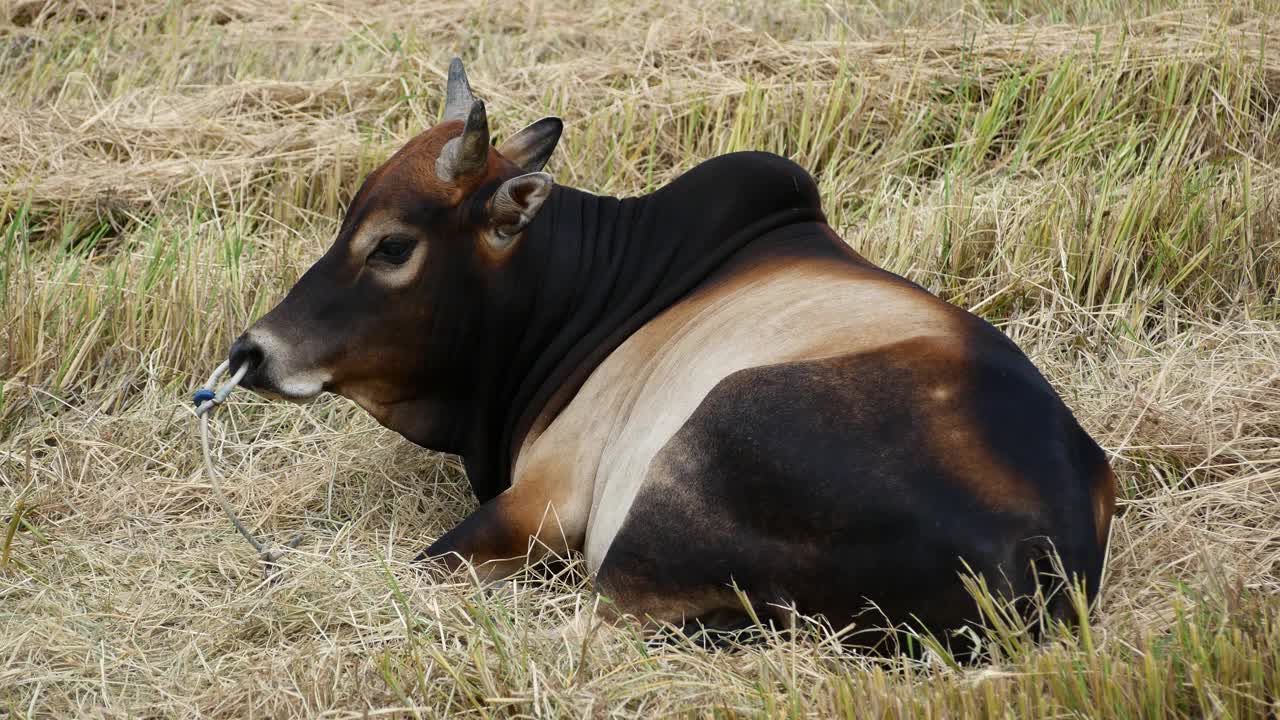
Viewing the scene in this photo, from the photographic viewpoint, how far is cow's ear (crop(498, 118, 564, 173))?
405 centimetres

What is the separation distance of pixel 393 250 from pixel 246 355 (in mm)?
465

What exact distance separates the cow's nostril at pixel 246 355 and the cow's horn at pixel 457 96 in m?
0.92

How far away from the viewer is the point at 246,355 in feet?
11.8

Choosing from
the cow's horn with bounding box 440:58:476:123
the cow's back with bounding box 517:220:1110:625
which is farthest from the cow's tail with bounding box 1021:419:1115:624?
the cow's horn with bounding box 440:58:476:123

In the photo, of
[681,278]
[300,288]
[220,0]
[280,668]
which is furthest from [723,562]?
[220,0]

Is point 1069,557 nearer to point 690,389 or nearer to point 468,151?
point 690,389

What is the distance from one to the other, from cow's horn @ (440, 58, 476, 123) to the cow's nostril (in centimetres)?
92

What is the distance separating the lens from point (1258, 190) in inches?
196

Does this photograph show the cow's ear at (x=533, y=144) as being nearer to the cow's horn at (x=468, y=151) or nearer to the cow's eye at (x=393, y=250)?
the cow's horn at (x=468, y=151)

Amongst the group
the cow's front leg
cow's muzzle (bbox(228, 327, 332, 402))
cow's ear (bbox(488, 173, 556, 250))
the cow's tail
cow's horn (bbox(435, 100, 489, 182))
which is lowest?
the cow's front leg

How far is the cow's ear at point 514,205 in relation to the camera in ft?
11.9

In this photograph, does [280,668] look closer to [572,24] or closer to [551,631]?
[551,631]

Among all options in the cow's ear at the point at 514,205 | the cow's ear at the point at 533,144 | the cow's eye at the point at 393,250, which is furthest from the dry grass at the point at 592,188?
the cow's ear at the point at 533,144

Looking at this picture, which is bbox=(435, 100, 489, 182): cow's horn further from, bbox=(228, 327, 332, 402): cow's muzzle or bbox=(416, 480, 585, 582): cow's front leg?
bbox=(416, 480, 585, 582): cow's front leg
